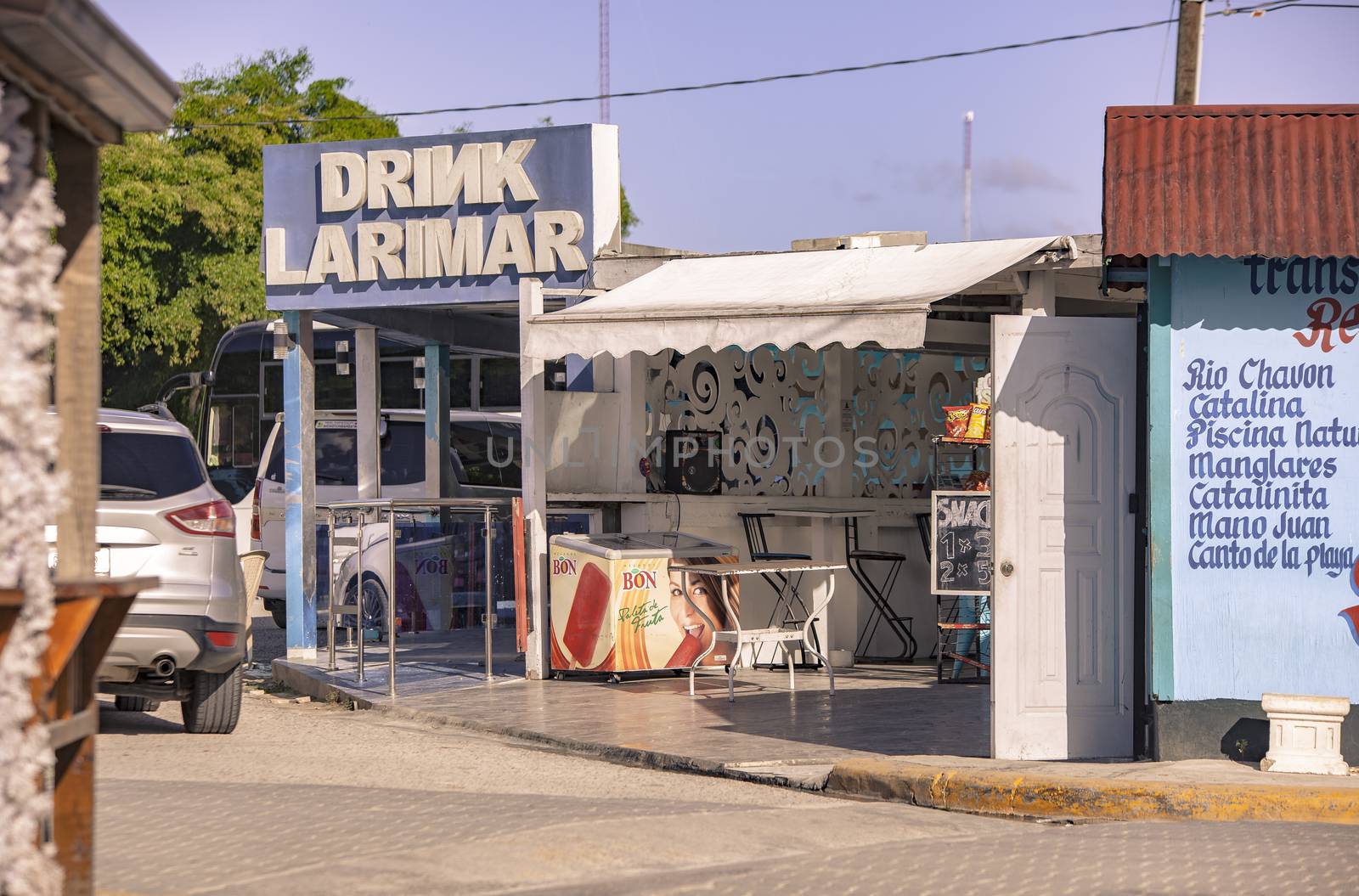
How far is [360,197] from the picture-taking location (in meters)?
14.6

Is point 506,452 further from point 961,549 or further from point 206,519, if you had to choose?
point 206,519

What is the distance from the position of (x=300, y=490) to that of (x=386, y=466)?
3.61m

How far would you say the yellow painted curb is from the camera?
25.3ft

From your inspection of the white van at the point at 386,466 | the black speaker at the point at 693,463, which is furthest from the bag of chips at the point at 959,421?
the white van at the point at 386,466

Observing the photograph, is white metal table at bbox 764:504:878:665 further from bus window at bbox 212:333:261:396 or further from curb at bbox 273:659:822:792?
bus window at bbox 212:333:261:396

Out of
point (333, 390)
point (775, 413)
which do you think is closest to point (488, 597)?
point (775, 413)

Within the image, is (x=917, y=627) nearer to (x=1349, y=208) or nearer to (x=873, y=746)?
(x=873, y=746)

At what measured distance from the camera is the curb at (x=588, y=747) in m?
9.01

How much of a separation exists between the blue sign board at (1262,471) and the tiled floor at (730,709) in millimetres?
1595

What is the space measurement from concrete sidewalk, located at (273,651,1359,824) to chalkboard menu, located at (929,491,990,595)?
31.5 inches

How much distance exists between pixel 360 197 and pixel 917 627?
6.10m

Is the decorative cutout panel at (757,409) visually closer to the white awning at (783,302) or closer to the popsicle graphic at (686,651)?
the white awning at (783,302)

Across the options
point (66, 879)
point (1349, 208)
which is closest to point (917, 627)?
point (1349, 208)

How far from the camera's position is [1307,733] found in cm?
834
